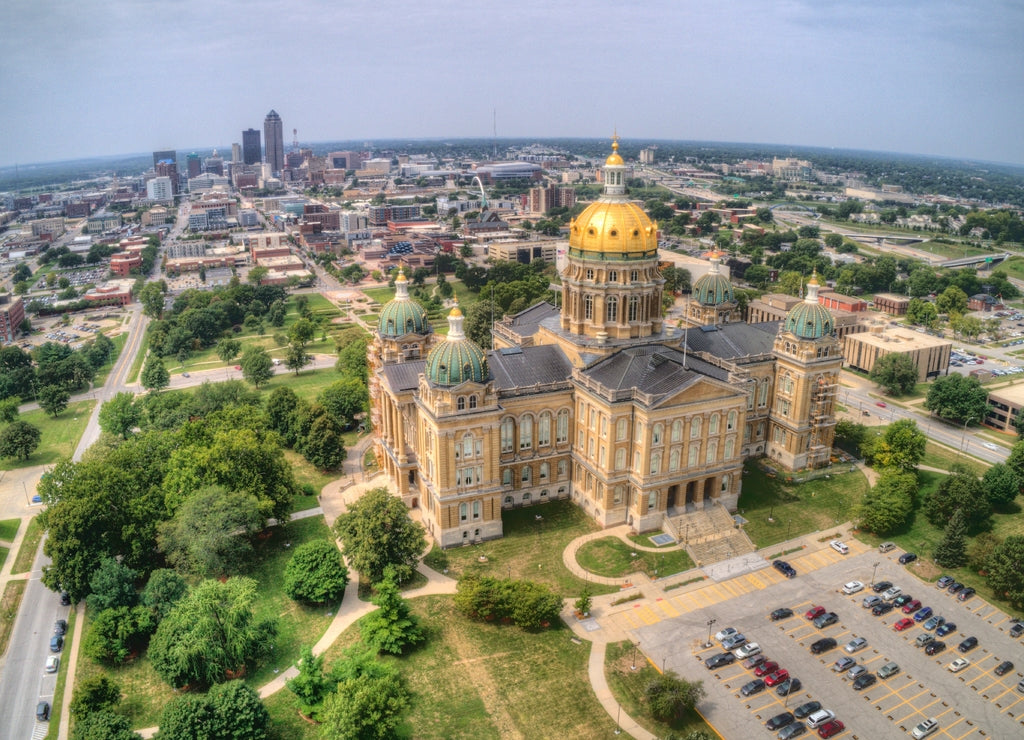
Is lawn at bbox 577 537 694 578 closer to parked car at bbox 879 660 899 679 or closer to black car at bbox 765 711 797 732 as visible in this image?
parked car at bbox 879 660 899 679

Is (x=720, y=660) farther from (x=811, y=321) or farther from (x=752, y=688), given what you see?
(x=811, y=321)

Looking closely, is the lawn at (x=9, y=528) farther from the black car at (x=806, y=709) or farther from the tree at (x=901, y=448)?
the tree at (x=901, y=448)

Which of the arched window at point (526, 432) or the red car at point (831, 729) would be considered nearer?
the red car at point (831, 729)

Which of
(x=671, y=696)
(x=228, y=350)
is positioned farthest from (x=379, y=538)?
(x=228, y=350)

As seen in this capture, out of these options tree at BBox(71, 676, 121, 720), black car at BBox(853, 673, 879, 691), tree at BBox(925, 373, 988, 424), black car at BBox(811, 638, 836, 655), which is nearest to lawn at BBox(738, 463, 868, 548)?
black car at BBox(811, 638, 836, 655)

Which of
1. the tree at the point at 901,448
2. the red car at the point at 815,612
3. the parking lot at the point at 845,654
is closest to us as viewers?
the parking lot at the point at 845,654

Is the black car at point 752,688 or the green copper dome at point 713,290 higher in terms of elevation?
the green copper dome at point 713,290

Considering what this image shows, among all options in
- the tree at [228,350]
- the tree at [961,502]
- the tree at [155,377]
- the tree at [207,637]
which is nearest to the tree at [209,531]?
the tree at [207,637]
